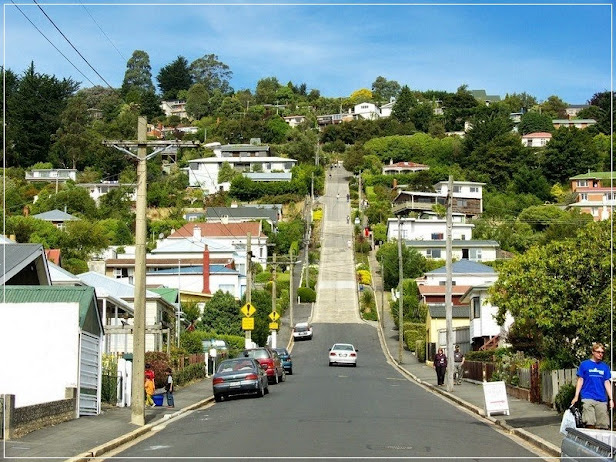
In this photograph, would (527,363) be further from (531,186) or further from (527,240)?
(531,186)

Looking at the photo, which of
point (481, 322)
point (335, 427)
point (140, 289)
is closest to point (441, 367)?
point (481, 322)

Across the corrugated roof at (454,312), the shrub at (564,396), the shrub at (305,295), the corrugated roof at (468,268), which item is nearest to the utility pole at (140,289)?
the shrub at (564,396)

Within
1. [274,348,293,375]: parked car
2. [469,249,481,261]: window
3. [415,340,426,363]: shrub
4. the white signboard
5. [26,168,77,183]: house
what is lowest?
[415,340,426,363]: shrub

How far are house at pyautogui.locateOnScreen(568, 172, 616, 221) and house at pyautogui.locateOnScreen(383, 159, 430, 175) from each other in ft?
91.0

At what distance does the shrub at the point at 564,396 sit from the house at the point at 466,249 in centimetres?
7902

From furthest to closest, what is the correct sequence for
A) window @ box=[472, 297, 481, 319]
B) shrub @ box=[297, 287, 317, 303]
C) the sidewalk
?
shrub @ box=[297, 287, 317, 303] → window @ box=[472, 297, 481, 319] → the sidewalk

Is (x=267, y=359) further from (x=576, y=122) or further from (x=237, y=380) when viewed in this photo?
(x=576, y=122)

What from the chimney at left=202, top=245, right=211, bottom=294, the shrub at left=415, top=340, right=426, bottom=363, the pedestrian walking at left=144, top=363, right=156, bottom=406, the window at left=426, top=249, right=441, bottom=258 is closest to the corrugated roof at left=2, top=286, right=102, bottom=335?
the pedestrian walking at left=144, top=363, right=156, bottom=406

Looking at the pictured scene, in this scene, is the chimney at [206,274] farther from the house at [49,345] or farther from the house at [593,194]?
the house at [593,194]

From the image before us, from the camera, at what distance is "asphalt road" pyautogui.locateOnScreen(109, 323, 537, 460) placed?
1766 cm

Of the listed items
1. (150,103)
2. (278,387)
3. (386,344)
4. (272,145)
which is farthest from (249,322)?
(150,103)

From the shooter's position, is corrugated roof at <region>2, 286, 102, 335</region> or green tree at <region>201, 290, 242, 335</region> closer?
corrugated roof at <region>2, 286, 102, 335</region>

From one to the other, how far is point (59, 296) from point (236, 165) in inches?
4979

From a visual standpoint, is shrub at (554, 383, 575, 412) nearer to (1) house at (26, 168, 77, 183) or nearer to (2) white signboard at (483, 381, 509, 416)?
(2) white signboard at (483, 381, 509, 416)
